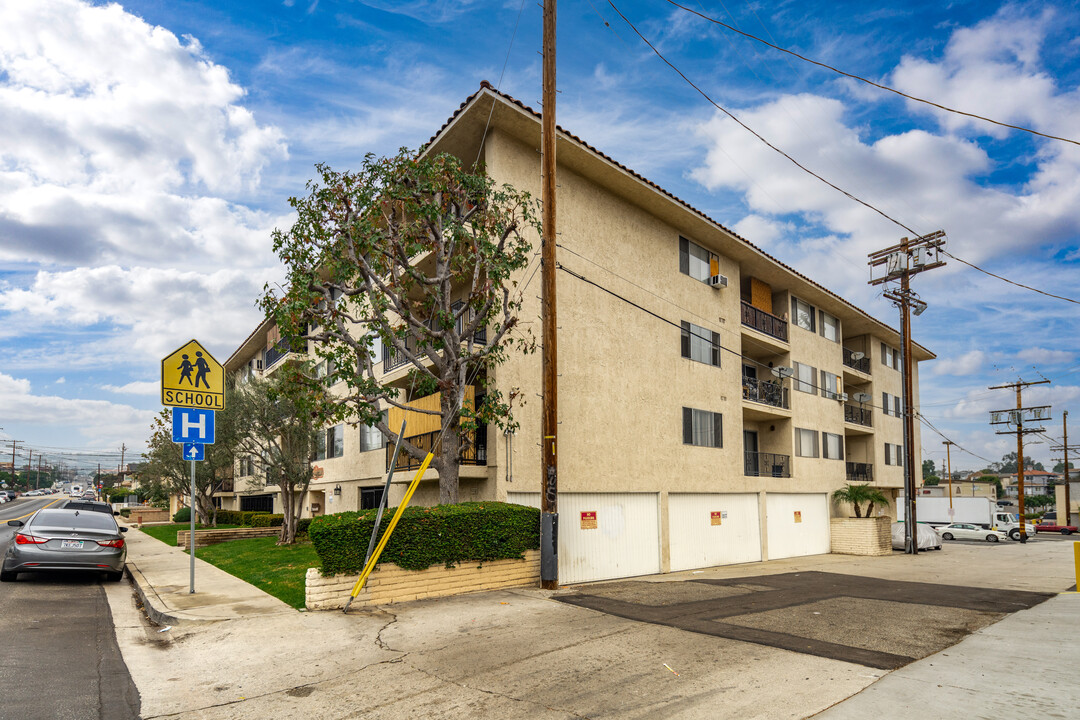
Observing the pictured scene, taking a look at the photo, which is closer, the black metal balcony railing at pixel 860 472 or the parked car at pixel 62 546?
the parked car at pixel 62 546

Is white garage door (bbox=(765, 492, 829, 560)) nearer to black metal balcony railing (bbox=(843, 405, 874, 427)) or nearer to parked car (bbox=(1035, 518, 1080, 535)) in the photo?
black metal balcony railing (bbox=(843, 405, 874, 427))

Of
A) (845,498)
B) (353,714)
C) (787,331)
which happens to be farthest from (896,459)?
(353,714)

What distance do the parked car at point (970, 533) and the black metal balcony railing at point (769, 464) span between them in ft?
84.5

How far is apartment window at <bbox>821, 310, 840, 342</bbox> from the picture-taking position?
32.1m

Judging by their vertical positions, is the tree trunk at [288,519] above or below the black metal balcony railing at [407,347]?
below

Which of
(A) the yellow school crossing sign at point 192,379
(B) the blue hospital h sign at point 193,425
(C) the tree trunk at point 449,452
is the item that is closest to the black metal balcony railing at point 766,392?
(C) the tree trunk at point 449,452

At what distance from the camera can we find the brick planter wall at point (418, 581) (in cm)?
1081

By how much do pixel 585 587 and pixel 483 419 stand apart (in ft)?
13.1

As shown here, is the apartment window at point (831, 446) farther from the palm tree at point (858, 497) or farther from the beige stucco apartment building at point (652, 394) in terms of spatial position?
the palm tree at point (858, 497)

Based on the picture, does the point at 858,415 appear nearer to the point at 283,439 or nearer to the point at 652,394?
the point at 652,394

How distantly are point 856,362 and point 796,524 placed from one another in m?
11.8

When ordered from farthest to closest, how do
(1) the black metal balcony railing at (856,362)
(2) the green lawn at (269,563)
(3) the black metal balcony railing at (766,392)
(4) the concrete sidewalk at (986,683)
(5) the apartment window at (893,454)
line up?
(5) the apartment window at (893,454) → (1) the black metal balcony railing at (856,362) → (3) the black metal balcony railing at (766,392) → (2) the green lawn at (269,563) → (4) the concrete sidewalk at (986,683)

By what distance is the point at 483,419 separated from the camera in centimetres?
1430

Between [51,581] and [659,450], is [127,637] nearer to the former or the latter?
[51,581]
